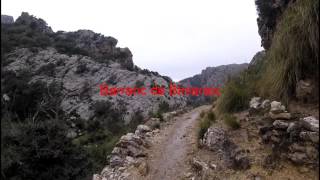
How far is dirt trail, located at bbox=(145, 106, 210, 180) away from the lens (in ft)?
25.4

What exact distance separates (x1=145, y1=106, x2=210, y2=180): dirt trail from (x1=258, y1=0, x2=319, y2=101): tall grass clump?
2425 mm

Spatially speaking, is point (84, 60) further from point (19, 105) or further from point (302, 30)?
point (302, 30)

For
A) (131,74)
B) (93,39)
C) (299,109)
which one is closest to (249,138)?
(299,109)

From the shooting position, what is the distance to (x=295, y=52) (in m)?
5.94

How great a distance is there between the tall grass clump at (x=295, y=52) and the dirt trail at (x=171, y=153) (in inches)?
95.5

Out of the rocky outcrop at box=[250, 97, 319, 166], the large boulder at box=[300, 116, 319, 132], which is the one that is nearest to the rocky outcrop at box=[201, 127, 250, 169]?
the rocky outcrop at box=[250, 97, 319, 166]

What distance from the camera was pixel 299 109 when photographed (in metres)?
5.80

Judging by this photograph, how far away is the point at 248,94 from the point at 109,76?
24.1 m

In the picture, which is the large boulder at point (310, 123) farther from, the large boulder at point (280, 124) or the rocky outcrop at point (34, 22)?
the rocky outcrop at point (34, 22)

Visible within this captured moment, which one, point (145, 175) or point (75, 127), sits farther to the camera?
point (75, 127)

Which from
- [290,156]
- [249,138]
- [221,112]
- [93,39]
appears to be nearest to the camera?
[290,156]

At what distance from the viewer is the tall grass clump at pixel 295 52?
5.69 meters

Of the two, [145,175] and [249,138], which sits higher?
[249,138]

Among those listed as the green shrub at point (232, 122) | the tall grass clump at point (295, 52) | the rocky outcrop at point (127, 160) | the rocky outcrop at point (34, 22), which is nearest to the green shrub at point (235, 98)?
the green shrub at point (232, 122)
